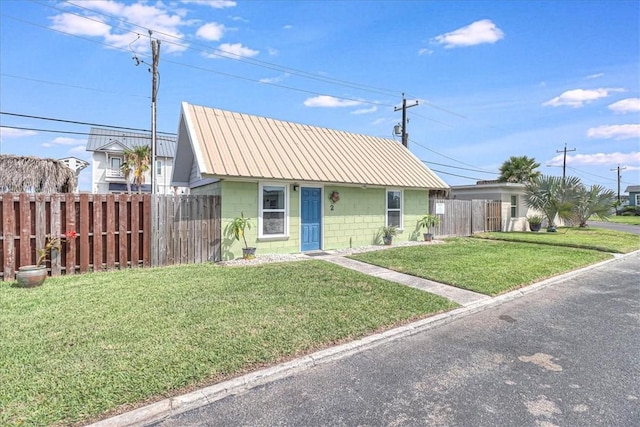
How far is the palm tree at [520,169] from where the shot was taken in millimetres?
27641

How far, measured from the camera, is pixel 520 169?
2788 cm

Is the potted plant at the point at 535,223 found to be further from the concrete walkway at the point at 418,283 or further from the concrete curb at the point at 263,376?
the concrete curb at the point at 263,376

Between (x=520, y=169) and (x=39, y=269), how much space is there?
104 feet

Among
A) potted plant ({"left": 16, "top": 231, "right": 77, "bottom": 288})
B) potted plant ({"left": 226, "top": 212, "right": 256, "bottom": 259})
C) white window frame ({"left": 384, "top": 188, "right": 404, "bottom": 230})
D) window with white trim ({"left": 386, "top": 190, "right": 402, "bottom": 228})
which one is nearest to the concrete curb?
→ potted plant ({"left": 16, "top": 231, "right": 77, "bottom": 288})

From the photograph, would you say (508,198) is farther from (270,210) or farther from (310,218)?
(270,210)

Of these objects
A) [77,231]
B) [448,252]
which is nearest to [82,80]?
[77,231]

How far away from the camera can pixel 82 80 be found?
1817cm

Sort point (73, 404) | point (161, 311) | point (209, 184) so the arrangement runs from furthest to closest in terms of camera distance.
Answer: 1. point (209, 184)
2. point (161, 311)
3. point (73, 404)

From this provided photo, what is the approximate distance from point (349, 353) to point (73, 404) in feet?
9.18

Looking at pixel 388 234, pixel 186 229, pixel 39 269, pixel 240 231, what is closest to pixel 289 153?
pixel 240 231

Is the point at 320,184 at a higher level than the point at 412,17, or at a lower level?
lower

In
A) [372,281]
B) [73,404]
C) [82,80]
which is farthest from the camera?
[82,80]

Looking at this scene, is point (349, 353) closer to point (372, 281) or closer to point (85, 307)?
point (372, 281)

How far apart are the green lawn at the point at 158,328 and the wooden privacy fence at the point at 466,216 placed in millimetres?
10556
